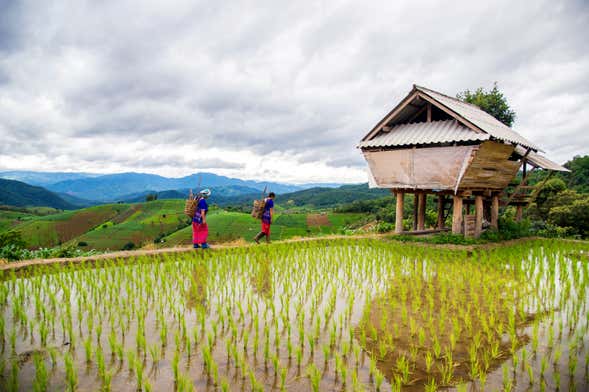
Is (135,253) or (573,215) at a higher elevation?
(573,215)

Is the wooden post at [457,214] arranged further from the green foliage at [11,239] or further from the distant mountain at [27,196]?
the distant mountain at [27,196]

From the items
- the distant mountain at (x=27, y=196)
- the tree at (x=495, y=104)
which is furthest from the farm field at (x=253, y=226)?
the distant mountain at (x=27, y=196)

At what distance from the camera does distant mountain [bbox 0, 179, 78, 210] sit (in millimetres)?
134500

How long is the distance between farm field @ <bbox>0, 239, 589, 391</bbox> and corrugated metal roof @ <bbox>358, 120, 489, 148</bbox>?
4.52 m

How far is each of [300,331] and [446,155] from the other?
9289 mm

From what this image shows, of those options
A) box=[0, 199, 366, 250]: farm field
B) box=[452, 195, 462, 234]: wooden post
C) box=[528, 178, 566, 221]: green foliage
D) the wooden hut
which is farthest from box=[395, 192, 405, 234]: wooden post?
box=[0, 199, 366, 250]: farm field

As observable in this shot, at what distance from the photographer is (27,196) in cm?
14688

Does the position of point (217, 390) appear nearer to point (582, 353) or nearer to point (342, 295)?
point (342, 295)

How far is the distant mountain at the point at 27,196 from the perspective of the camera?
134500mm

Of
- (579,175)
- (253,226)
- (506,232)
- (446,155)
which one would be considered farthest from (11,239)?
(579,175)

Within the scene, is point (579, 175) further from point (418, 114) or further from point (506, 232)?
point (418, 114)

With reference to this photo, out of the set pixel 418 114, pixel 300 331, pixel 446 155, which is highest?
pixel 418 114

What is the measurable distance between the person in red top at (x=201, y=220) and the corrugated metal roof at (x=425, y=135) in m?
6.60

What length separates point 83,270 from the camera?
7.88 m
